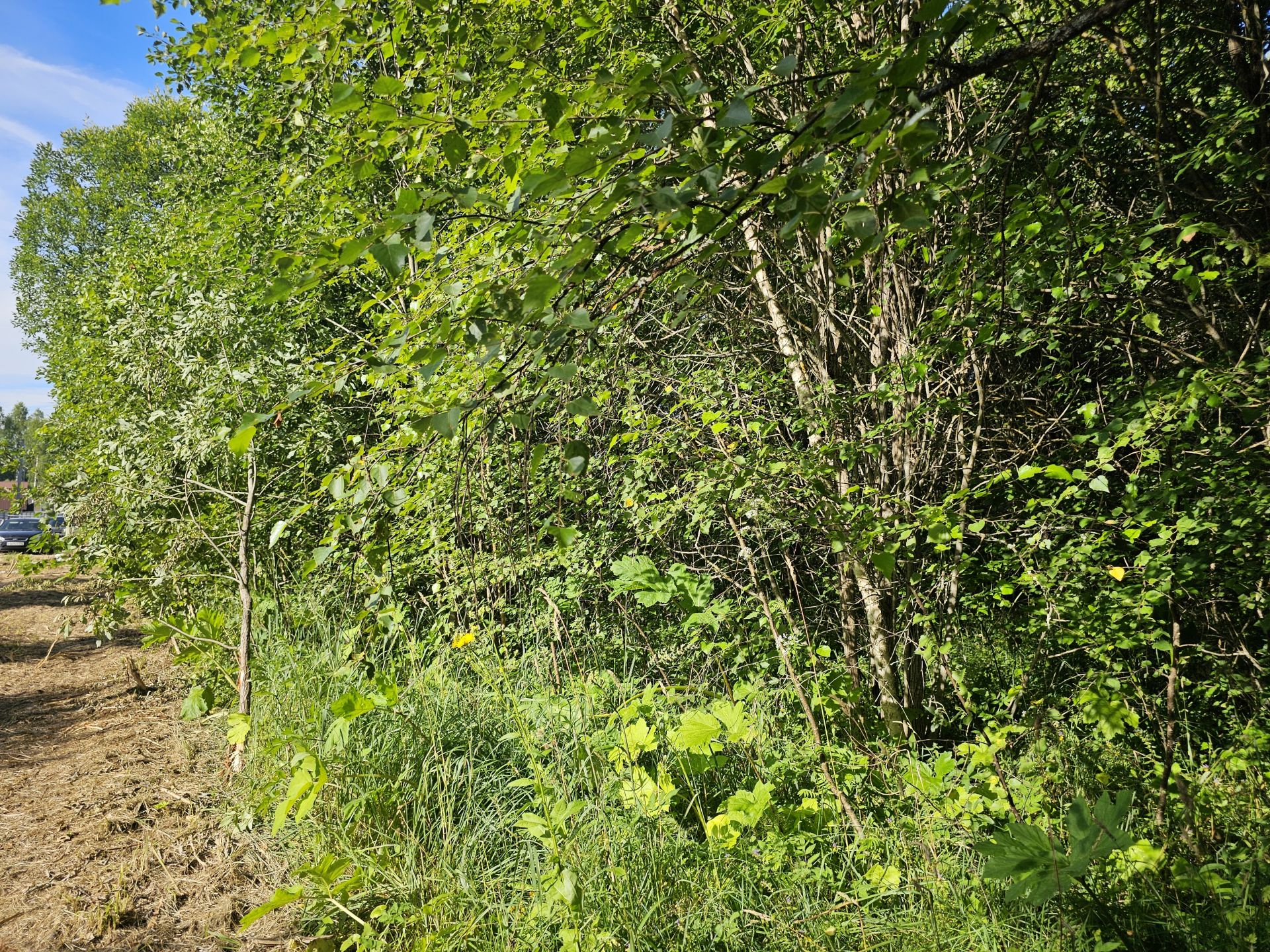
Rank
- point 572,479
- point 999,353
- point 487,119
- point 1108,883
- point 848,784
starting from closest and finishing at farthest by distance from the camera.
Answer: point 487,119 → point 1108,883 → point 848,784 → point 999,353 → point 572,479

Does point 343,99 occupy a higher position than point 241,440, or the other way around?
point 343,99

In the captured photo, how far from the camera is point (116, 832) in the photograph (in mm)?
3631

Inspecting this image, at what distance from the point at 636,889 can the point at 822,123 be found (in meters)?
2.22

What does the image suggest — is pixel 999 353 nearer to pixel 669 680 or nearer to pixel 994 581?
pixel 994 581

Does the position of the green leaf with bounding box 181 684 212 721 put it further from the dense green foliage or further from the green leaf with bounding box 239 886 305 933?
the green leaf with bounding box 239 886 305 933

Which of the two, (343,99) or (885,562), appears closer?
(343,99)

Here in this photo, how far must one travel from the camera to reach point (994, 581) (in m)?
4.45

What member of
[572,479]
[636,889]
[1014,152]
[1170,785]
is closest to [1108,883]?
[1170,785]

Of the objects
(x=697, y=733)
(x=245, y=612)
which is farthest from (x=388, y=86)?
(x=245, y=612)

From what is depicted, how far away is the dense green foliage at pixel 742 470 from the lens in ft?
5.77

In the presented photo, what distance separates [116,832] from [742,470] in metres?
3.39

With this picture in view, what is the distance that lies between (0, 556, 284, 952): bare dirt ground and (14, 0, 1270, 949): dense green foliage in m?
0.30

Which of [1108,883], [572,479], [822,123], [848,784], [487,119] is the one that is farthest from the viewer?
[572,479]

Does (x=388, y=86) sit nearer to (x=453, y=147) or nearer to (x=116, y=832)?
(x=453, y=147)
